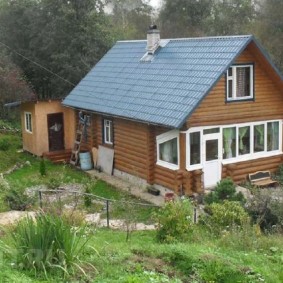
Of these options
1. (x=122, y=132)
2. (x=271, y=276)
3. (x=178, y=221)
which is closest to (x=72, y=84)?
(x=122, y=132)

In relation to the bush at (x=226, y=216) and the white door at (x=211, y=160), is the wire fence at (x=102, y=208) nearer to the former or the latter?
the bush at (x=226, y=216)

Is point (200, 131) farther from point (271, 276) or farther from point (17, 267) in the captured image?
point (17, 267)

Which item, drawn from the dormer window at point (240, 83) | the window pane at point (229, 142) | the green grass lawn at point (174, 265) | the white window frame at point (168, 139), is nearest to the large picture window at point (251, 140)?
the window pane at point (229, 142)

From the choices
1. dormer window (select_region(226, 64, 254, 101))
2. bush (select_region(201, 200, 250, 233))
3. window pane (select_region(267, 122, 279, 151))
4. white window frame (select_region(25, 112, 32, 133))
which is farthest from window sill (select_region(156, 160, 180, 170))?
white window frame (select_region(25, 112, 32, 133))

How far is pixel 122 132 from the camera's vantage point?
823 inches

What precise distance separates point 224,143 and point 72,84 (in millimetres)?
16873

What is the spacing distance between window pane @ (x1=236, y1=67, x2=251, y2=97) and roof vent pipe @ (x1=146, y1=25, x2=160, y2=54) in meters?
4.60

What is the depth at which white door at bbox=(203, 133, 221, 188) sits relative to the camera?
1822cm

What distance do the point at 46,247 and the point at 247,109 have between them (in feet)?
43.9

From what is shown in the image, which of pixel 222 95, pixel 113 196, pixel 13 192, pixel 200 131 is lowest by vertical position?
pixel 113 196

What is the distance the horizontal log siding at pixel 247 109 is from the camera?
1798cm

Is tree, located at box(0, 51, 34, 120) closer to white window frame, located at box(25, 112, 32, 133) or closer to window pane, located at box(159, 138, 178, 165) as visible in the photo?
white window frame, located at box(25, 112, 32, 133)

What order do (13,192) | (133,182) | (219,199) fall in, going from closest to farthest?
(13,192)
(219,199)
(133,182)

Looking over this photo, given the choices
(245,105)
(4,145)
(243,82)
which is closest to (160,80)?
(243,82)
